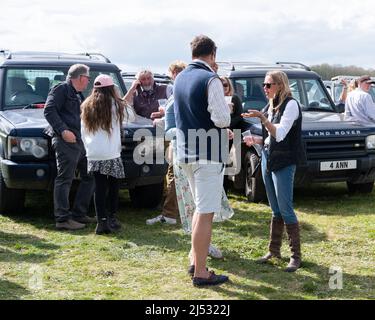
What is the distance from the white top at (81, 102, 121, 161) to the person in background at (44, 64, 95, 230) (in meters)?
0.32

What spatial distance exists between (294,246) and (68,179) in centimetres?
279

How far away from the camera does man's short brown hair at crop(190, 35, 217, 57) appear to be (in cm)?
495

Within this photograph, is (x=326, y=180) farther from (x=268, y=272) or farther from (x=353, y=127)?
(x=268, y=272)

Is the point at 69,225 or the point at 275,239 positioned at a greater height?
the point at 275,239

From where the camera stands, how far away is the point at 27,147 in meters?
7.11

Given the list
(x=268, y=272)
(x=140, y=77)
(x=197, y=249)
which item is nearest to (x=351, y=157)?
(x=140, y=77)

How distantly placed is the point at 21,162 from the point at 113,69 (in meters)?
2.29

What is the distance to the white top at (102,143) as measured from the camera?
6.63m

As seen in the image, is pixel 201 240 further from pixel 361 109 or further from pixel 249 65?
pixel 249 65

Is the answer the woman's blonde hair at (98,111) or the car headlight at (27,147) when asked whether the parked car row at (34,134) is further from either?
the woman's blonde hair at (98,111)

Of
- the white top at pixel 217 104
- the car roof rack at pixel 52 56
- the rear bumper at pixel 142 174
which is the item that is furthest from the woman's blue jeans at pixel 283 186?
the car roof rack at pixel 52 56

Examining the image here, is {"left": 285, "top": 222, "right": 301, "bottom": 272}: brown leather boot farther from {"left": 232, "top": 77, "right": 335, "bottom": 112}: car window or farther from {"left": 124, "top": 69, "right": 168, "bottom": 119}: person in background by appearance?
{"left": 232, "top": 77, "right": 335, "bottom": 112}: car window

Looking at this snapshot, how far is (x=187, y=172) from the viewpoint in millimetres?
5129

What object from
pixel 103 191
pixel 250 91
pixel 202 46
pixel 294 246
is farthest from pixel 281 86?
pixel 250 91
